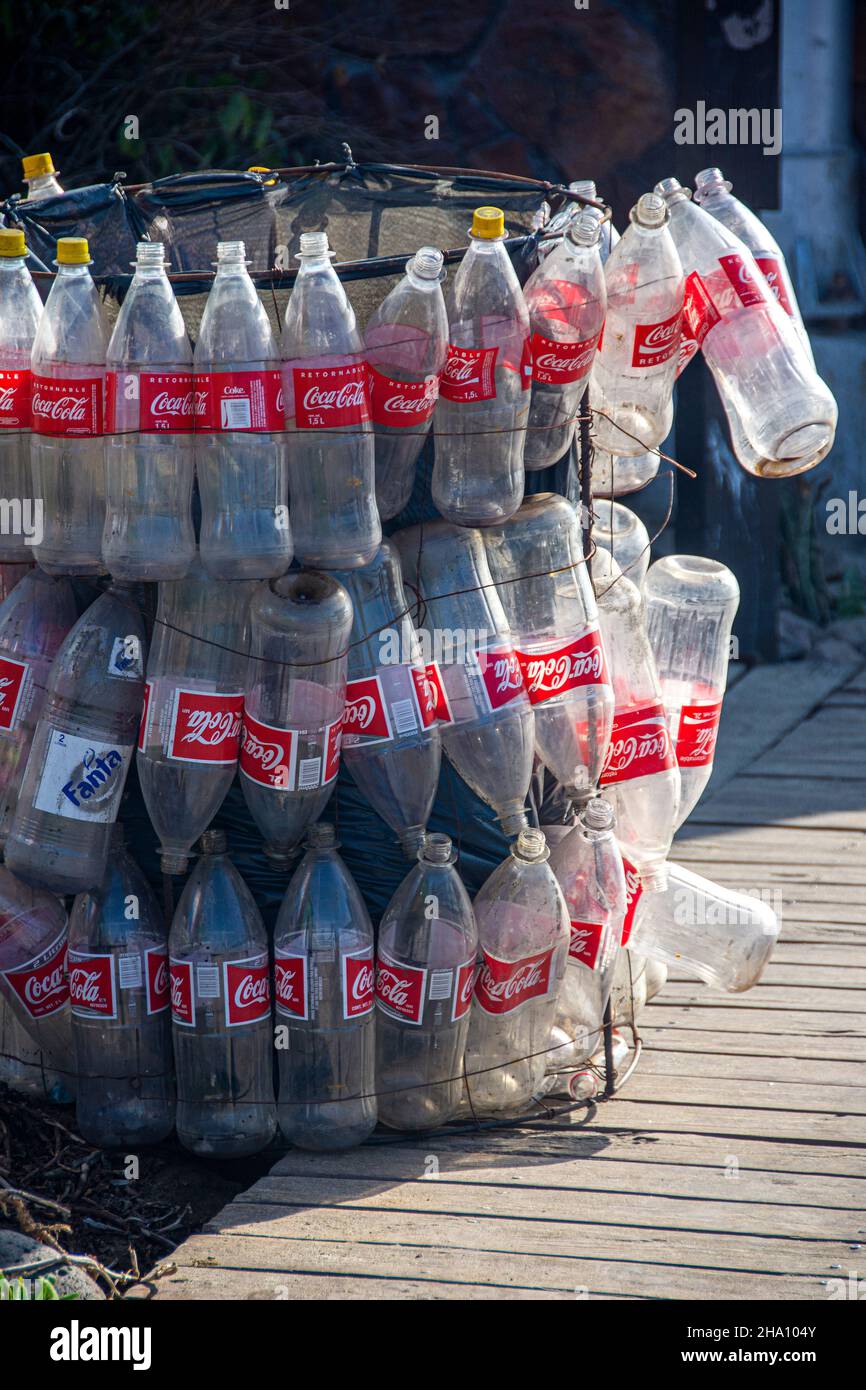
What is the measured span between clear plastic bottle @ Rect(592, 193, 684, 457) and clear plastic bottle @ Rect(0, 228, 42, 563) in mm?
1221

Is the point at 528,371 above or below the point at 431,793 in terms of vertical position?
above

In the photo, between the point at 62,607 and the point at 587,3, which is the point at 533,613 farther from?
the point at 587,3

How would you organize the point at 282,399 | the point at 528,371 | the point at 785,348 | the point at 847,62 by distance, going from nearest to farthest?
1. the point at 282,399
2. the point at 528,371
3. the point at 785,348
4. the point at 847,62

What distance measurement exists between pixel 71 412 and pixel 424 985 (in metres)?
1.34

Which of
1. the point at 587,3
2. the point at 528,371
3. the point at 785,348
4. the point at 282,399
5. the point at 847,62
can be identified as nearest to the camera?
the point at 282,399

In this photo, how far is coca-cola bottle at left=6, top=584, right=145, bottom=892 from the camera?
304cm

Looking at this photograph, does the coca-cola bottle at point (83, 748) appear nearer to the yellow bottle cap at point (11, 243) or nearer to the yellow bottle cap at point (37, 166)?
the yellow bottle cap at point (11, 243)

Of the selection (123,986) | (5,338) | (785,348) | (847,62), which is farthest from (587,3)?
(123,986)

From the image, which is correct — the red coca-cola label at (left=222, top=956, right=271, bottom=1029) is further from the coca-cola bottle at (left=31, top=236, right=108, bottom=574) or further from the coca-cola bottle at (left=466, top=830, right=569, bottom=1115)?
the coca-cola bottle at (left=31, top=236, right=108, bottom=574)

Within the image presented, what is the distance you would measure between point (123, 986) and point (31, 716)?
0.60m

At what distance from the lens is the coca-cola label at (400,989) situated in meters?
3.13

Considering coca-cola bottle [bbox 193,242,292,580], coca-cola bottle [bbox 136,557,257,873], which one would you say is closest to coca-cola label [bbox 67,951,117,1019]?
coca-cola bottle [bbox 136,557,257,873]

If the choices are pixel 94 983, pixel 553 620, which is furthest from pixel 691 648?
pixel 94 983

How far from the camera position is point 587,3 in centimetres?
700
